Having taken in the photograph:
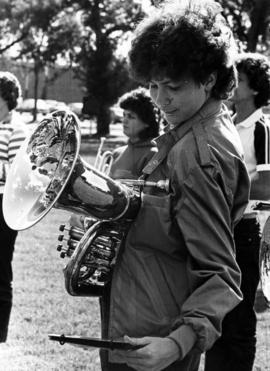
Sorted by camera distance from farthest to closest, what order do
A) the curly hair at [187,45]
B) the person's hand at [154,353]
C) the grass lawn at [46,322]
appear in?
the grass lawn at [46,322] < the curly hair at [187,45] < the person's hand at [154,353]

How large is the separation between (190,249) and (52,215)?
906 centimetres

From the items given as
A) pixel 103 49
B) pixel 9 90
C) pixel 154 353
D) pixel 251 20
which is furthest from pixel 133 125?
pixel 103 49

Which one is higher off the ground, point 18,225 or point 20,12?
point 20,12

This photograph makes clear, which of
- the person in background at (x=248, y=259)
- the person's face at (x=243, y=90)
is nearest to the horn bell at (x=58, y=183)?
the person in background at (x=248, y=259)

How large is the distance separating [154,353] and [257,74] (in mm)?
2550

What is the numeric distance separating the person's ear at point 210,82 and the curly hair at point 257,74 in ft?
6.86

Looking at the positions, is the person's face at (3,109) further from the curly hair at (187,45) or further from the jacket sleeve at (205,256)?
the jacket sleeve at (205,256)

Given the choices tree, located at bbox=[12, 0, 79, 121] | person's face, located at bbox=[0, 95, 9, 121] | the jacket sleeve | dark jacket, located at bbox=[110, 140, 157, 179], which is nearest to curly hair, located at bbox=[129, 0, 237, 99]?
the jacket sleeve

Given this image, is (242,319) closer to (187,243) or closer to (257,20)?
(187,243)

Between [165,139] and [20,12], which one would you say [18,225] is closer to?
[165,139]

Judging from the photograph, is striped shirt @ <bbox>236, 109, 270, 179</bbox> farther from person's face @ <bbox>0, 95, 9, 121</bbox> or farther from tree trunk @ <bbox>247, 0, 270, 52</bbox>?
tree trunk @ <bbox>247, 0, 270, 52</bbox>

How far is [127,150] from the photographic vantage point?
15.1 feet

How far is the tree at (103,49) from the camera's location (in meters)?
28.9

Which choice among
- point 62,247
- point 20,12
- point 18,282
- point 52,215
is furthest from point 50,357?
point 20,12
